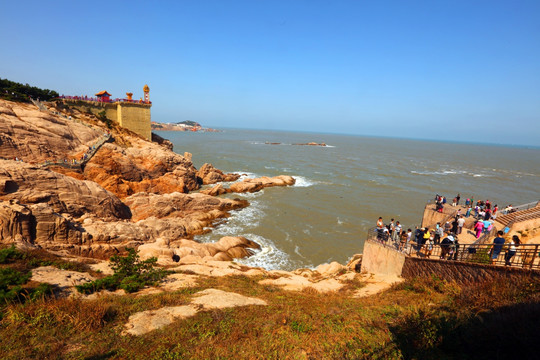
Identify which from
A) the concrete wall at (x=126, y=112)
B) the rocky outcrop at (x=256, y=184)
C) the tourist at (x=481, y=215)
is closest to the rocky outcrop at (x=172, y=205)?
the rocky outcrop at (x=256, y=184)

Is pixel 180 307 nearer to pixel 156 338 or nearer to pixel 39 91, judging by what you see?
pixel 156 338

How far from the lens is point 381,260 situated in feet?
47.5

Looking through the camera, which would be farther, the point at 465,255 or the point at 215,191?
the point at 215,191

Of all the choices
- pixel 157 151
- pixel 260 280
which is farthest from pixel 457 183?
pixel 157 151

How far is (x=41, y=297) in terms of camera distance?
848cm

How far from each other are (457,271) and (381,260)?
13.4ft

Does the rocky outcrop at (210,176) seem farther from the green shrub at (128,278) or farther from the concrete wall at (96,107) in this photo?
the green shrub at (128,278)

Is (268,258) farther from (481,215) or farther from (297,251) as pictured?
(481,215)

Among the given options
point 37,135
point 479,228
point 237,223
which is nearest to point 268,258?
point 237,223


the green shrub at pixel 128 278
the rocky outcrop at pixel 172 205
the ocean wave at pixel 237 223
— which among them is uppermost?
the green shrub at pixel 128 278

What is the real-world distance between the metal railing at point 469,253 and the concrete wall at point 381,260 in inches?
10.0

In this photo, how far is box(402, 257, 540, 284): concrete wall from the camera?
9109 millimetres

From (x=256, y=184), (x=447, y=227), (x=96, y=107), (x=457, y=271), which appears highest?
(x=96, y=107)

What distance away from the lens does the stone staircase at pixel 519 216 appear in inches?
606
